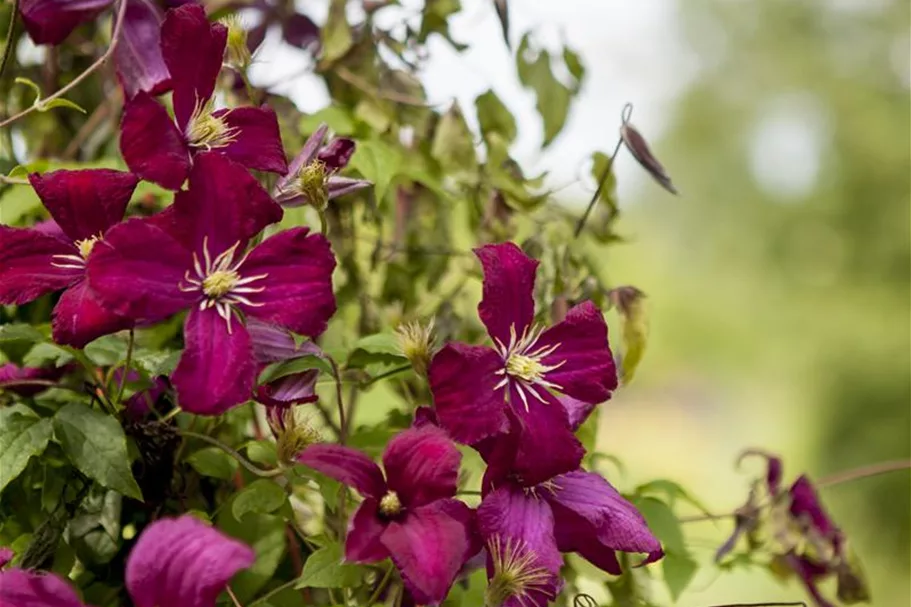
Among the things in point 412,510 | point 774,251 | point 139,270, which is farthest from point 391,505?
point 774,251

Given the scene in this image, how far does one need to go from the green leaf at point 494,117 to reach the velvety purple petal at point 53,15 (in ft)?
0.78

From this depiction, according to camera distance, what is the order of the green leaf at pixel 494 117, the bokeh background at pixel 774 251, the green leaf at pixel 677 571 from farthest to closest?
the bokeh background at pixel 774 251, the green leaf at pixel 494 117, the green leaf at pixel 677 571

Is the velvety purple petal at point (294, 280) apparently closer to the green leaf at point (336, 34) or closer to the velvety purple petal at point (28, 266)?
the velvety purple petal at point (28, 266)

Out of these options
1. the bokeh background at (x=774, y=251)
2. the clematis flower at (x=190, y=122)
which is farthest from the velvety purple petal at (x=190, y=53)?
the bokeh background at (x=774, y=251)

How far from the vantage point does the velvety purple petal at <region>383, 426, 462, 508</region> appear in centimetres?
33

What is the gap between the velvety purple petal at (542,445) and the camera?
0.35 meters

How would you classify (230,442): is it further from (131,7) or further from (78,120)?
(78,120)

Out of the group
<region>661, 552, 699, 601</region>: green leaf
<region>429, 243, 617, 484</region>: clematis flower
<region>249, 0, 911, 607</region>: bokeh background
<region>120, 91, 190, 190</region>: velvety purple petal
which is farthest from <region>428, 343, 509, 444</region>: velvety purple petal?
<region>249, 0, 911, 607</region>: bokeh background

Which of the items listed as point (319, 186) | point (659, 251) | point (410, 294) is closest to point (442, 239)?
point (410, 294)

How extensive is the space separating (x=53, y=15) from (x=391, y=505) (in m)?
0.29

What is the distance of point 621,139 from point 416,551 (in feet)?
0.87

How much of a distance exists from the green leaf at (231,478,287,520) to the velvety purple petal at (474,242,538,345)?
0.10 meters

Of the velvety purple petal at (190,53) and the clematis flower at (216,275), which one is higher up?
the velvety purple petal at (190,53)

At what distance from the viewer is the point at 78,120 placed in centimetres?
72
